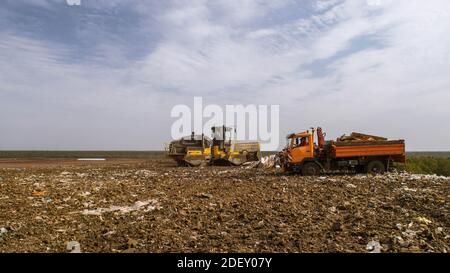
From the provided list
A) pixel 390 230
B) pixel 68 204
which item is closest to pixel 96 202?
pixel 68 204

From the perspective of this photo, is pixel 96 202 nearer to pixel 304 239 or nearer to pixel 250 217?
pixel 250 217

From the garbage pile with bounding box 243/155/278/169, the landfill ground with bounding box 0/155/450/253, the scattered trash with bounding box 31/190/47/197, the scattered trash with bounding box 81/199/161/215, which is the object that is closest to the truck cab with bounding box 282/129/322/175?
the landfill ground with bounding box 0/155/450/253

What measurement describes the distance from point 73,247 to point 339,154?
44.2 feet

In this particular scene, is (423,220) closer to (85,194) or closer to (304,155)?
(85,194)

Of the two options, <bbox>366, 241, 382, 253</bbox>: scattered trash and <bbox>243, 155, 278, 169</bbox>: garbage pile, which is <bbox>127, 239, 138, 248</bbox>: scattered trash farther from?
<bbox>243, 155, 278, 169</bbox>: garbage pile

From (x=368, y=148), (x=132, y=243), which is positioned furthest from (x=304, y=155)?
(x=132, y=243)

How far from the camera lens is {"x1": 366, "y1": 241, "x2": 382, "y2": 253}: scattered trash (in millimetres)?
5322

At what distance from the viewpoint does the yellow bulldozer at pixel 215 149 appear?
1053 inches

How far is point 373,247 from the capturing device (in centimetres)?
544

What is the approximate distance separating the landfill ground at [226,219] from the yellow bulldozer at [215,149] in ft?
47.8

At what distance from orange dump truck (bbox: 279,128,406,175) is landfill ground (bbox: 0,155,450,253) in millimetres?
4810

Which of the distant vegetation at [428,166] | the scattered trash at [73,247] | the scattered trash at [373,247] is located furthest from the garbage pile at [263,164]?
the scattered trash at [73,247]
